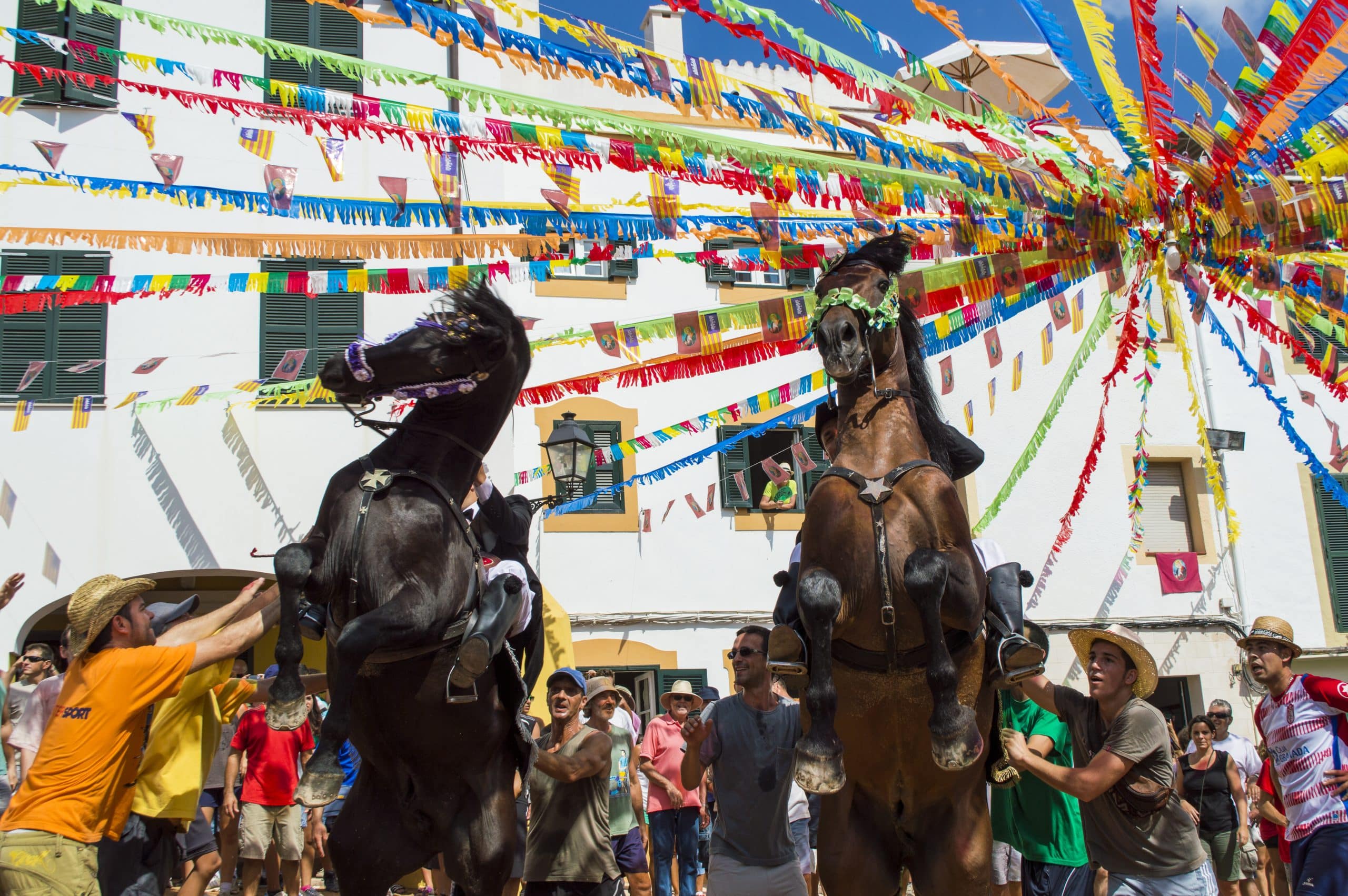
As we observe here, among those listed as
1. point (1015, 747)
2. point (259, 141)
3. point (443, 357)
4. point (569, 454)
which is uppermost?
point (259, 141)

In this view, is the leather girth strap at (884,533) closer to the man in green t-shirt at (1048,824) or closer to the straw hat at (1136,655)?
the straw hat at (1136,655)

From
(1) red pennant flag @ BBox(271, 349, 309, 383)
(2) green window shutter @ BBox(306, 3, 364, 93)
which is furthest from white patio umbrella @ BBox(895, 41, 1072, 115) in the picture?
(1) red pennant flag @ BBox(271, 349, 309, 383)

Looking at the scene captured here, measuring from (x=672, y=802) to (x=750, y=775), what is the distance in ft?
13.7

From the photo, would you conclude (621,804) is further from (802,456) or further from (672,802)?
(802,456)

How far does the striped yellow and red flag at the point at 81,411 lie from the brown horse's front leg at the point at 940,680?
6.80 metres

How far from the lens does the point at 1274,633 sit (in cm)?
717

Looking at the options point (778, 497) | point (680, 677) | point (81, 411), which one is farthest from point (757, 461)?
point (81, 411)

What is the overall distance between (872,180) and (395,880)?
3803mm

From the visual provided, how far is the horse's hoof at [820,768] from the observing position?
4.54 meters

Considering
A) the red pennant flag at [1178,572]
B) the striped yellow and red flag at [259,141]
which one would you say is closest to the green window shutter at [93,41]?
the striped yellow and red flag at [259,141]

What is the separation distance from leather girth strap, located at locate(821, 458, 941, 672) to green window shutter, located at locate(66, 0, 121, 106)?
9.39 metres

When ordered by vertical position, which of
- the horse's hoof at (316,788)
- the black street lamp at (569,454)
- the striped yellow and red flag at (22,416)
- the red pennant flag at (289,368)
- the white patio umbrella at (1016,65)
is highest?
the white patio umbrella at (1016,65)

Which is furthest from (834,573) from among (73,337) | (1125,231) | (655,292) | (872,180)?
(655,292)

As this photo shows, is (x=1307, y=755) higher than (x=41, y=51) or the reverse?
the reverse
